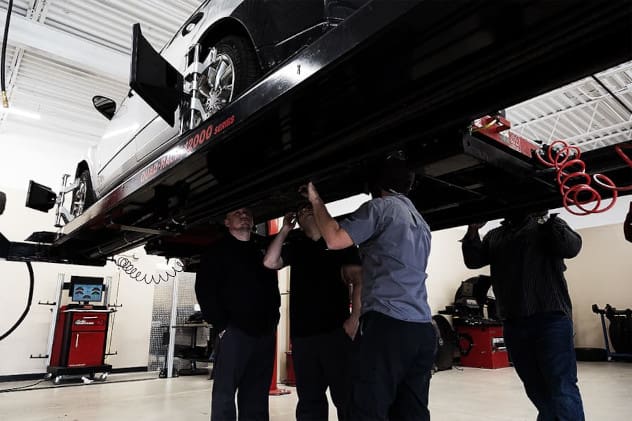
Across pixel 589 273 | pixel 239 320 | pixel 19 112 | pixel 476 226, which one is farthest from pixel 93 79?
pixel 589 273

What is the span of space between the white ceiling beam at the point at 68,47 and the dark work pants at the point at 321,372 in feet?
15.0

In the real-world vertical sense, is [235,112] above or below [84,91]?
below

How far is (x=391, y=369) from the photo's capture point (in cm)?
152

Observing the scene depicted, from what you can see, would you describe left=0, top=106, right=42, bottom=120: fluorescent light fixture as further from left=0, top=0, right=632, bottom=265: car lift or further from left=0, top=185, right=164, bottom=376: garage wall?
left=0, top=0, right=632, bottom=265: car lift

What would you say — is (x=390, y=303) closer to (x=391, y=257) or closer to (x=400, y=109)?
(x=391, y=257)

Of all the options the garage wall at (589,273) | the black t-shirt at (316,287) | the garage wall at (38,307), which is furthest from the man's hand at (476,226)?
the garage wall at (589,273)

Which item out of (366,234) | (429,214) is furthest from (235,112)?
(429,214)

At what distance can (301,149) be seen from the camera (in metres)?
1.68

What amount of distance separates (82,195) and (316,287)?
250 centimetres

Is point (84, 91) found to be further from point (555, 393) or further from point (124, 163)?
point (555, 393)

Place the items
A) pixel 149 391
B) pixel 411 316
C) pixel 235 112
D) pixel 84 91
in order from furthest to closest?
1. pixel 84 91
2. pixel 149 391
3. pixel 411 316
4. pixel 235 112

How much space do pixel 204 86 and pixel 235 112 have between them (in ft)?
1.77

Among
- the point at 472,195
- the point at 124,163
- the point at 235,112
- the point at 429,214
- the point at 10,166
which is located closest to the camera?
the point at 235,112

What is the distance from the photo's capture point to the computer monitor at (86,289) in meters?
6.43
